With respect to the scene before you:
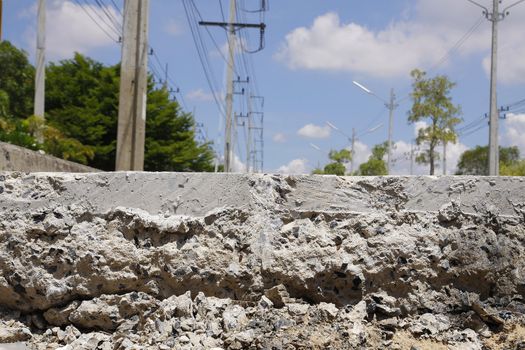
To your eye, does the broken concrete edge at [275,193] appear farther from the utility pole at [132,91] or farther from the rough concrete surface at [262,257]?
the utility pole at [132,91]

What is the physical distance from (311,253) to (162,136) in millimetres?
29861

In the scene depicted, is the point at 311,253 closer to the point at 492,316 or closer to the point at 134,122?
the point at 492,316

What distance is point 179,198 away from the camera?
9.91 feet

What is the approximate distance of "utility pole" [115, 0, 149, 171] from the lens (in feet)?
33.0

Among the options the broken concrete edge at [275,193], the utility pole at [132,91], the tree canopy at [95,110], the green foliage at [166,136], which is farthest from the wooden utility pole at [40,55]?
the broken concrete edge at [275,193]

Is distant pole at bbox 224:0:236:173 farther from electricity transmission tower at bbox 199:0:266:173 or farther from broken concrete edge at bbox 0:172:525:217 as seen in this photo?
broken concrete edge at bbox 0:172:525:217

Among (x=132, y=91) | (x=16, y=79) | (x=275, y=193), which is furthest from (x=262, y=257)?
(x=16, y=79)

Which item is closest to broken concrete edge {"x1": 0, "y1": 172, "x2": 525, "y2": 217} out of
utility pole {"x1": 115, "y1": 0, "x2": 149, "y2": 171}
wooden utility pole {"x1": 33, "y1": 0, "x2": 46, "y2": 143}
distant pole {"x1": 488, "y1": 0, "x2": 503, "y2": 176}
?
utility pole {"x1": 115, "y1": 0, "x2": 149, "y2": 171}

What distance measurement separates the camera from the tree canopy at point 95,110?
27.7 metres

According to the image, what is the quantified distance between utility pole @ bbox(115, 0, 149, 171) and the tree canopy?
15.3 meters

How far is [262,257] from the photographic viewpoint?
113 inches

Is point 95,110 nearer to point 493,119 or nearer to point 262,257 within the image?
point 493,119

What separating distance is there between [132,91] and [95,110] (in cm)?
1926

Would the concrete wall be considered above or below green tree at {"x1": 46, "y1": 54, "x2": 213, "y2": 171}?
below
